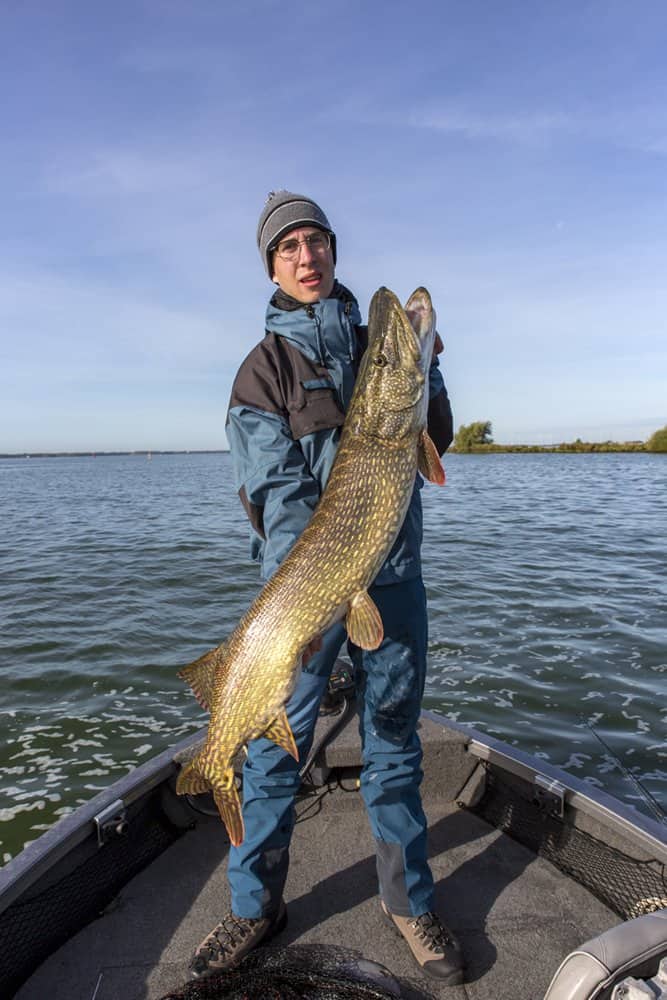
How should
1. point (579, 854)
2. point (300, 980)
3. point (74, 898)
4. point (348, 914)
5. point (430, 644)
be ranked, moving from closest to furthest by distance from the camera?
1. point (300, 980)
2. point (74, 898)
3. point (348, 914)
4. point (579, 854)
5. point (430, 644)

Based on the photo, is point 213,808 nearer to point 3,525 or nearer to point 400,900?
point 400,900

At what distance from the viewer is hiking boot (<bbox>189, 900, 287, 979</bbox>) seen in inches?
112

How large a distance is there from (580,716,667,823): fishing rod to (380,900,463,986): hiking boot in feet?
9.72

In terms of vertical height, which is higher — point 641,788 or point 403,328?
point 403,328

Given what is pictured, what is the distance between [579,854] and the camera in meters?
3.38

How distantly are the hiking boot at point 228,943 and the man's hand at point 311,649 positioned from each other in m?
1.30

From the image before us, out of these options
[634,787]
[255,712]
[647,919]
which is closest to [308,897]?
[255,712]

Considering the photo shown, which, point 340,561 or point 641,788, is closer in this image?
point 340,561

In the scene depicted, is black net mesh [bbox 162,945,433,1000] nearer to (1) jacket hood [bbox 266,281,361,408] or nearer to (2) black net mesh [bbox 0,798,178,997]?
(2) black net mesh [bbox 0,798,178,997]

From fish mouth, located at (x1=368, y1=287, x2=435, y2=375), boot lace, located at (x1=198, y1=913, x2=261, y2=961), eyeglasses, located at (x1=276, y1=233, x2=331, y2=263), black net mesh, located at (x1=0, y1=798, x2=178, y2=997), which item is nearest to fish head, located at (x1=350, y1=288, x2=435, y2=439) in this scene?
fish mouth, located at (x1=368, y1=287, x2=435, y2=375)

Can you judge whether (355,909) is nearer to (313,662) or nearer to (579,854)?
(579,854)

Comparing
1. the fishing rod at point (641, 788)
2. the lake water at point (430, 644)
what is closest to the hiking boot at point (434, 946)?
the fishing rod at point (641, 788)

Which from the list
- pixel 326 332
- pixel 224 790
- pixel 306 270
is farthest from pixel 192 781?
pixel 306 270

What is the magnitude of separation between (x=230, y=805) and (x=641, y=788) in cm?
435
